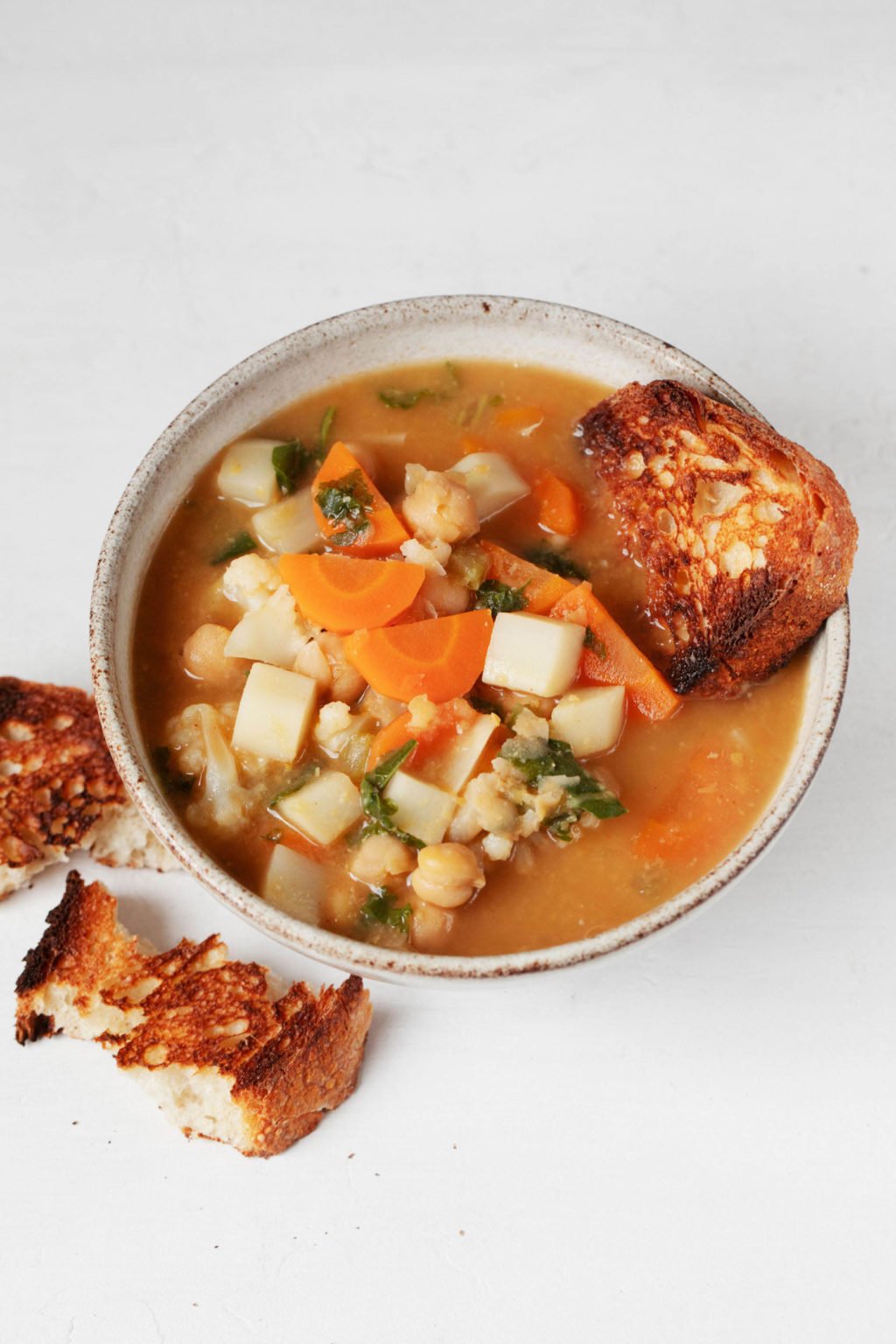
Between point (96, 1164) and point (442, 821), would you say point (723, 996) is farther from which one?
point (96, 1164)

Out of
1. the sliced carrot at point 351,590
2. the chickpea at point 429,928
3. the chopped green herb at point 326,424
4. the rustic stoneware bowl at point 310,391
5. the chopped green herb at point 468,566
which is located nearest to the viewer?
the rustic stoneware bowl at point 310,391

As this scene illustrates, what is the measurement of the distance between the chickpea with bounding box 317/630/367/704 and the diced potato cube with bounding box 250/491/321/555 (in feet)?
1.16

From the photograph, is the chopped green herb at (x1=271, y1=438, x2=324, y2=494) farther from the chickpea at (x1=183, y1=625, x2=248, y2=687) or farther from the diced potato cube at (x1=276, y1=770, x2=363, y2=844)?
the diced potato cube at (x1=276, y1=770, x2=363, y2=844)

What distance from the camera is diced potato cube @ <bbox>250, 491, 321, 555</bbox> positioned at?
13.2 ft

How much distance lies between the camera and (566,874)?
3.63 m

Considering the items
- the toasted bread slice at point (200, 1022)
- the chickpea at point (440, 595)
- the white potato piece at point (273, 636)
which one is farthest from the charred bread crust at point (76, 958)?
the chickpea at point (440, 595)

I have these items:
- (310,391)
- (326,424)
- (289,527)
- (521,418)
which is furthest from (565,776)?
(310,391)

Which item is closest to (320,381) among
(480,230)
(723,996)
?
(480,230)

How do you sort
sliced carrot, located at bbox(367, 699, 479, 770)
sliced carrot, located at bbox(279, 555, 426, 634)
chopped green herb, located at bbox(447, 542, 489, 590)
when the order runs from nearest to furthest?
sliced carrot, located at bbox(367, 699, 479, 770) → sliced carrot, located at bbox(279, 555, 426, 634) → chopped green herb, located at bbox(447, 542, 489, 590)

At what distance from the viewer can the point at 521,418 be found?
4234mm

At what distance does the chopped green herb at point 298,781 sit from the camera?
12.2ft

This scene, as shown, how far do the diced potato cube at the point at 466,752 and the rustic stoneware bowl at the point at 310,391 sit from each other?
43 centimetres

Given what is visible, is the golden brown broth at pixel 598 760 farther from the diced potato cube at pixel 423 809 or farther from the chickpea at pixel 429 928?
the diced potato cube at pixel 423 809

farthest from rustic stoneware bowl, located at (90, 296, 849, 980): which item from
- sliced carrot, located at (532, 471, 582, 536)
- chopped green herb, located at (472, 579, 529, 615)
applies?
chopped green herb, located at (472, 579, 529, 615)
